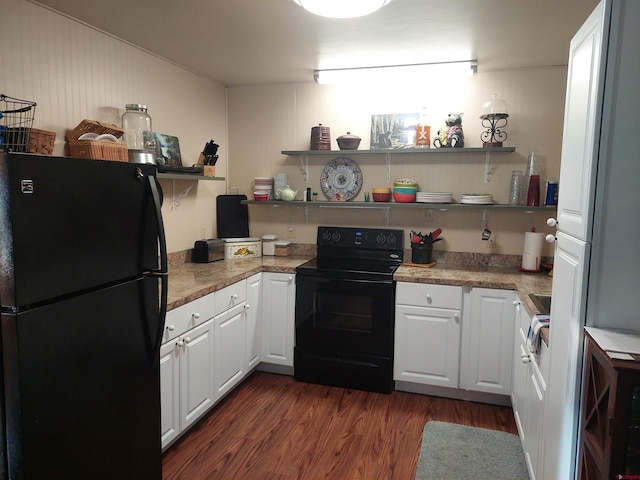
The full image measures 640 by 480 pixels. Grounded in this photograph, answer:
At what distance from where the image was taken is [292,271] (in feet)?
10.8

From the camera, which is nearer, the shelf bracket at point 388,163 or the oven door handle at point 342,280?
the oven door handle at point 342,280

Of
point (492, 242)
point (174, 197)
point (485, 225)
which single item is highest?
point (174, 197)

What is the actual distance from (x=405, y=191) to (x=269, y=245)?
1230 millimetres

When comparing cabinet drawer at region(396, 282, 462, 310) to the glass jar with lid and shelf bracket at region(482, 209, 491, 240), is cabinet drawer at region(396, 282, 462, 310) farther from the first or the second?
the glass jar with lid

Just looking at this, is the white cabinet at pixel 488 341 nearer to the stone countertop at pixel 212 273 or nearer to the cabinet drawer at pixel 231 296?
the stone countertop at pixel 212 273

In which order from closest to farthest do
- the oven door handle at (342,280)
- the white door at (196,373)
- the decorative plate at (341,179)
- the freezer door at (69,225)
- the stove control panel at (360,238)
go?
1. the freezer door at (69,225)
2. the white door at (196,373)
3. the oven door handle at (342,280)
4. the stove control panel at (360,238)
5. the decorative plate at (341,179)

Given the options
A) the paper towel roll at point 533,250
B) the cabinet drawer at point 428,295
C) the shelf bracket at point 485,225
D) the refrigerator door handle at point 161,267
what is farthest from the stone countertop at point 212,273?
the paper towel roll at point 533,250

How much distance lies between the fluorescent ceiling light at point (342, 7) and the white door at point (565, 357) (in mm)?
1272

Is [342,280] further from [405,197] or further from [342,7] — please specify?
[342,7]

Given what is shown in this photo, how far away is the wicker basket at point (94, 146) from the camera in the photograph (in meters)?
2.22

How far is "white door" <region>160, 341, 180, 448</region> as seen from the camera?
2.22 m

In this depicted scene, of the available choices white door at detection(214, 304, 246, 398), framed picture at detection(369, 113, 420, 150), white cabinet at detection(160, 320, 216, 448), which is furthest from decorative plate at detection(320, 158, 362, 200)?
white cabinet at detection(160, 320, 216, 448)

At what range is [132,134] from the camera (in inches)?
108

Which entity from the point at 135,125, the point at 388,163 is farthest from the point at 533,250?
the point at 135,125
